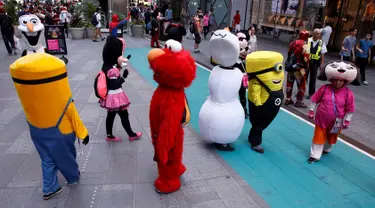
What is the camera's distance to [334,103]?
422cm

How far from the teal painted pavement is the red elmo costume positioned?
1.26 m

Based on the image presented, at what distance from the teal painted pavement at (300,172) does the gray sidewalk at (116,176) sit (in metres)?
0.29

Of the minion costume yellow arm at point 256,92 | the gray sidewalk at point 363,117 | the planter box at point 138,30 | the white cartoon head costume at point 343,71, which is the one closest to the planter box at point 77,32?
the planter box at point 138,30

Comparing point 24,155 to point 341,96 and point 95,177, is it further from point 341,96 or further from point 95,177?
point 341,96

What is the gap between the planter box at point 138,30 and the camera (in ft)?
53.9

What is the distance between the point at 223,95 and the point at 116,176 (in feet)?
6.32

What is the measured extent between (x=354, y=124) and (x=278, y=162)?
2756mm

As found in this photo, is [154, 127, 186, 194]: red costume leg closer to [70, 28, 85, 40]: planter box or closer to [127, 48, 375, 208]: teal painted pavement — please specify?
Answer: [127, 48, 375, 208]: teal painted pavement

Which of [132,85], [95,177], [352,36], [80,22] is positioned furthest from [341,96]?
[80,22]

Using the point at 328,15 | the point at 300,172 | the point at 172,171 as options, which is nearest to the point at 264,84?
the point at 300,172

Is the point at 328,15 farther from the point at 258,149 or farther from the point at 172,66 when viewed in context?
the point at 172,66

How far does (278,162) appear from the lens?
4.48 m

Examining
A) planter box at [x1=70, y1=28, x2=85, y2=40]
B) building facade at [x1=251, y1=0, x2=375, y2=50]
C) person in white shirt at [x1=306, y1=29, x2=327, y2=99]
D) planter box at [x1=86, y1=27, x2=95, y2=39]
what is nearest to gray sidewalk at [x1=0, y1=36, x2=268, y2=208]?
person in white shirt at [x1=306, y1=29, x2=327, y2=99]

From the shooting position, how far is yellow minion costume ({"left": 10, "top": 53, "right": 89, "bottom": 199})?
9.55 feet
